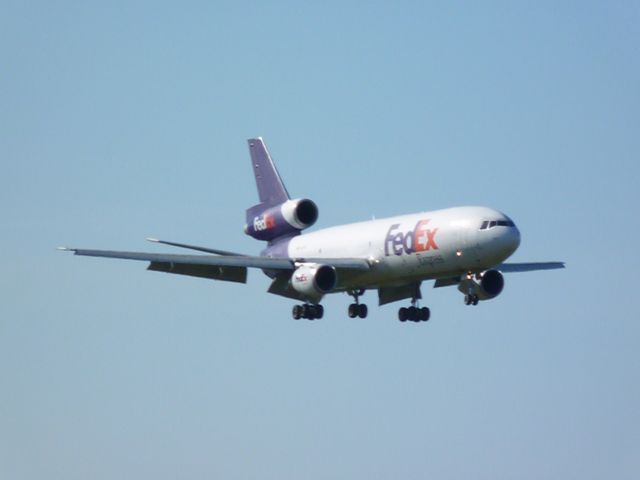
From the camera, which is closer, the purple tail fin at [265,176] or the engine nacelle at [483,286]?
the engine nacelle at [483,286]

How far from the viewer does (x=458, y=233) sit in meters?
77.2

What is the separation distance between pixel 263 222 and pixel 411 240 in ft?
37.3

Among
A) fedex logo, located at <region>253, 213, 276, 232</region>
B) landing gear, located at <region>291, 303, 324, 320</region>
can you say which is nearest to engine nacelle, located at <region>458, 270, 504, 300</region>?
landing gear, located at <region>291, 303, 324, 320</region>

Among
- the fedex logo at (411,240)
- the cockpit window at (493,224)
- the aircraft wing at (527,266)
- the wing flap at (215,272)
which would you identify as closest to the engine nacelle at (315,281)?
the fedex logo at (411,240)

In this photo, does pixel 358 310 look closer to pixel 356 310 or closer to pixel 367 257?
pixel 356 310

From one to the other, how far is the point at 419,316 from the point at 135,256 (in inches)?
532

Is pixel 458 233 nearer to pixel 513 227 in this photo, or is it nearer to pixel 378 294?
pixel 513 227

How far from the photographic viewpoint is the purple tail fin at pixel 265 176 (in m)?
90.9

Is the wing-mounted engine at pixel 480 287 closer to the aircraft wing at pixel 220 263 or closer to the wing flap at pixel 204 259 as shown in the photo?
the aircraft wing at pixel 220 263

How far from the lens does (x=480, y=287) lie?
8025 cm

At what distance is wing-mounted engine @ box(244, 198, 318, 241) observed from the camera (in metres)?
87.4

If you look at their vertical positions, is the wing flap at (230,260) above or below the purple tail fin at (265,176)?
below

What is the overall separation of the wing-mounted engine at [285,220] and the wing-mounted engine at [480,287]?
10.1 meters

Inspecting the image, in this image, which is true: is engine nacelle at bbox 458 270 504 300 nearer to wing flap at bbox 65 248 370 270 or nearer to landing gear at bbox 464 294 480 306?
landing gear at bbox 464 294 480 306
